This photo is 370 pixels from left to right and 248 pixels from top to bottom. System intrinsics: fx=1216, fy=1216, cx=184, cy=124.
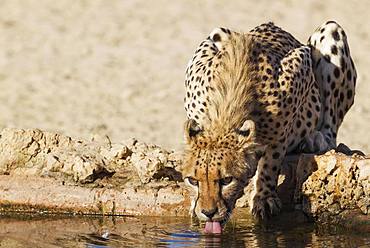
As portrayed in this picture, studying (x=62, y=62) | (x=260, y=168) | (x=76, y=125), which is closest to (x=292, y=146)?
(x=260, y=168)

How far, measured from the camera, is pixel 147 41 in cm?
1652

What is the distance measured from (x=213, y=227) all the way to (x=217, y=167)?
0.37 metres

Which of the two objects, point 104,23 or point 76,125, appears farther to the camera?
point 104,23

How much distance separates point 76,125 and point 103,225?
18.8ft

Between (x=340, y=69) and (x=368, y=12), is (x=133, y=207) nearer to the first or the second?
(x=340, y=69)

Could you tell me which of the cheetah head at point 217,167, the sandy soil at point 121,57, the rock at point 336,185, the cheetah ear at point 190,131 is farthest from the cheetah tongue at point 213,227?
the sandy soil at point 121,57

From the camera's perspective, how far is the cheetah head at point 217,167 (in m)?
7.28

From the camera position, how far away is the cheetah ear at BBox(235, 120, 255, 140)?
24.8ft

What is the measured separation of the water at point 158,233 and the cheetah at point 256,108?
0.59 feet

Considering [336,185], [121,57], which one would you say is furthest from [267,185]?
[121,57]

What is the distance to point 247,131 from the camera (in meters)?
7.55

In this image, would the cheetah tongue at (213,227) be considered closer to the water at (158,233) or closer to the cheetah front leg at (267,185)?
the water at (158,233)

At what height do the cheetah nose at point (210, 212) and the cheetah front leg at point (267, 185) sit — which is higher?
the cheetah front leg at point (267, 185)

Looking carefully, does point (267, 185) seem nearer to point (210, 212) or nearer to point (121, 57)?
point (210, 212)
